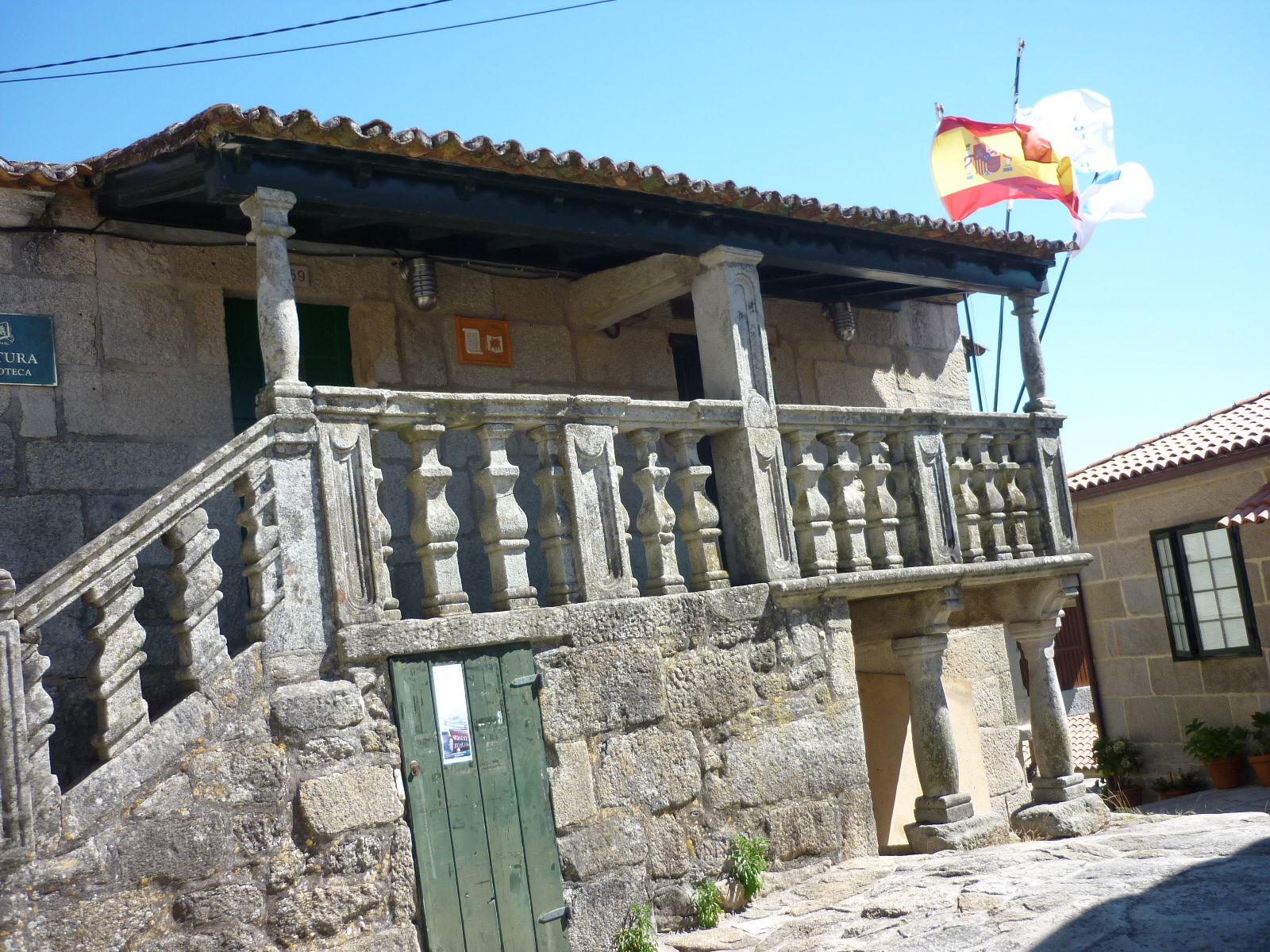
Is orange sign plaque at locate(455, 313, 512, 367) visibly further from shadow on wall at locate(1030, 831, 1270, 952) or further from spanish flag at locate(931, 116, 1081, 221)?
shadow on wall at locate(1030, 831, 1270, 952)

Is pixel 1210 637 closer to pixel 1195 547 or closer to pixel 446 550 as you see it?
pixel 1195 547

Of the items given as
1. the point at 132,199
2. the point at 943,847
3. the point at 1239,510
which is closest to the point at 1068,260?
the point at 1239,510

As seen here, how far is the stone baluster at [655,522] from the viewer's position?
573 cm

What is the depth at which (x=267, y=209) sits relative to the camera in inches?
189

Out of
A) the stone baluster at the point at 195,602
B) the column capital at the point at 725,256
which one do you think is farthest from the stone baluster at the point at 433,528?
the column capital at the point at 725,256

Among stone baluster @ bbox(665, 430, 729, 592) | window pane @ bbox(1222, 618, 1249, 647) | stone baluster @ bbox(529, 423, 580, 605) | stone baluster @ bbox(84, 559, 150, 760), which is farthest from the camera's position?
window pane @ bbox(1222, 618, 1249, 647)

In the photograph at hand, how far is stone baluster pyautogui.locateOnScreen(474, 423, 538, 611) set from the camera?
5.10 meters

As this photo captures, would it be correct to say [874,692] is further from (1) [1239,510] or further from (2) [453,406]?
(2) [453,406]

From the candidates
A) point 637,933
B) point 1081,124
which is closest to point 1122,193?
point 1081,124

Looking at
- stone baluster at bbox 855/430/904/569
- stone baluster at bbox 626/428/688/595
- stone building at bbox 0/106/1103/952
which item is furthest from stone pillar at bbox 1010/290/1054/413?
stone baluster at bbox 626/428/688/595

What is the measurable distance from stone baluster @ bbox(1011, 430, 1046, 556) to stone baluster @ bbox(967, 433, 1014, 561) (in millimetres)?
378

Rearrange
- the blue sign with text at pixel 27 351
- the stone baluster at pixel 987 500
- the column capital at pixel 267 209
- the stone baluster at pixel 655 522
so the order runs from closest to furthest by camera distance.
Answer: the column capital at pixel 267 209
the blue sign with text at pixel 27 351
the stone baluster at pixel 655 522
the stone baluster at pixel 987 500

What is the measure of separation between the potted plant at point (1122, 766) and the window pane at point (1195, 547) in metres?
2.03

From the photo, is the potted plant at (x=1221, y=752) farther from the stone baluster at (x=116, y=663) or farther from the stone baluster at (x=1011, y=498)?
the stone baluster at (x=116, y=663)
